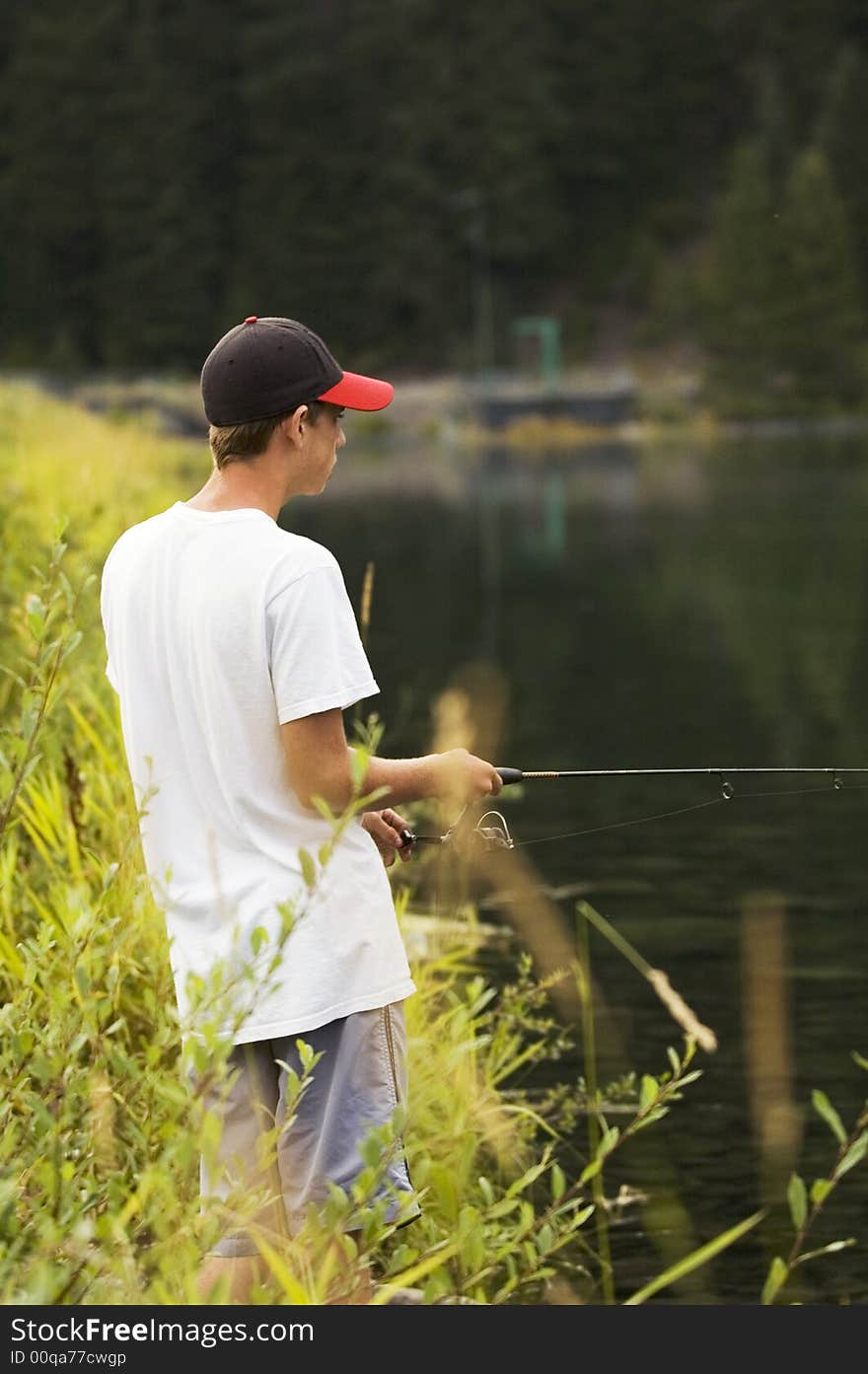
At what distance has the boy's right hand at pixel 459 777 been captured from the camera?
3.31 meters

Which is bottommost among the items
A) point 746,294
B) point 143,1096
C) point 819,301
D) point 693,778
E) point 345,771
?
point 819,301

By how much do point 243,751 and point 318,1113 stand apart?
0.46 metres

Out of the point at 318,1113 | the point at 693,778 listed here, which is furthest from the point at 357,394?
the point at 693,778

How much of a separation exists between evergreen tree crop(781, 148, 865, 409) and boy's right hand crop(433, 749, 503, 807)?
198 ft

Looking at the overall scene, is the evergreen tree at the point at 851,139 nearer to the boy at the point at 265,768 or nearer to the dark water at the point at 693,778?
the dark water at the point at 693,778

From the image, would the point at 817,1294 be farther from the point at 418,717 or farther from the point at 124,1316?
the point at 418,717

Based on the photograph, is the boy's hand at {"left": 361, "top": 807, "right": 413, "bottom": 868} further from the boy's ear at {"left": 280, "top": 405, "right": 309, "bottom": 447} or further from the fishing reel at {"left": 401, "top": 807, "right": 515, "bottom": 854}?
the boy's ear at {"left": 280, "top": 405, "right": 309, "bottom": 447}

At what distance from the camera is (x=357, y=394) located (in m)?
3.33

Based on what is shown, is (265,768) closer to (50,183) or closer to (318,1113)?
(318,1113)

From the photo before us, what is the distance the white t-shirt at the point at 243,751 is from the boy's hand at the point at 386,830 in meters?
0.22

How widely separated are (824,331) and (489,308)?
13.9m

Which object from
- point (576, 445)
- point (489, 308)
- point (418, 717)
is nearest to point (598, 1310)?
point (418, 717)

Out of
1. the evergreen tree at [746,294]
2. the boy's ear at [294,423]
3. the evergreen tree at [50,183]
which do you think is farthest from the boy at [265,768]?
the evergreen tree at [50,183]

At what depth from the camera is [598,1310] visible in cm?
315
